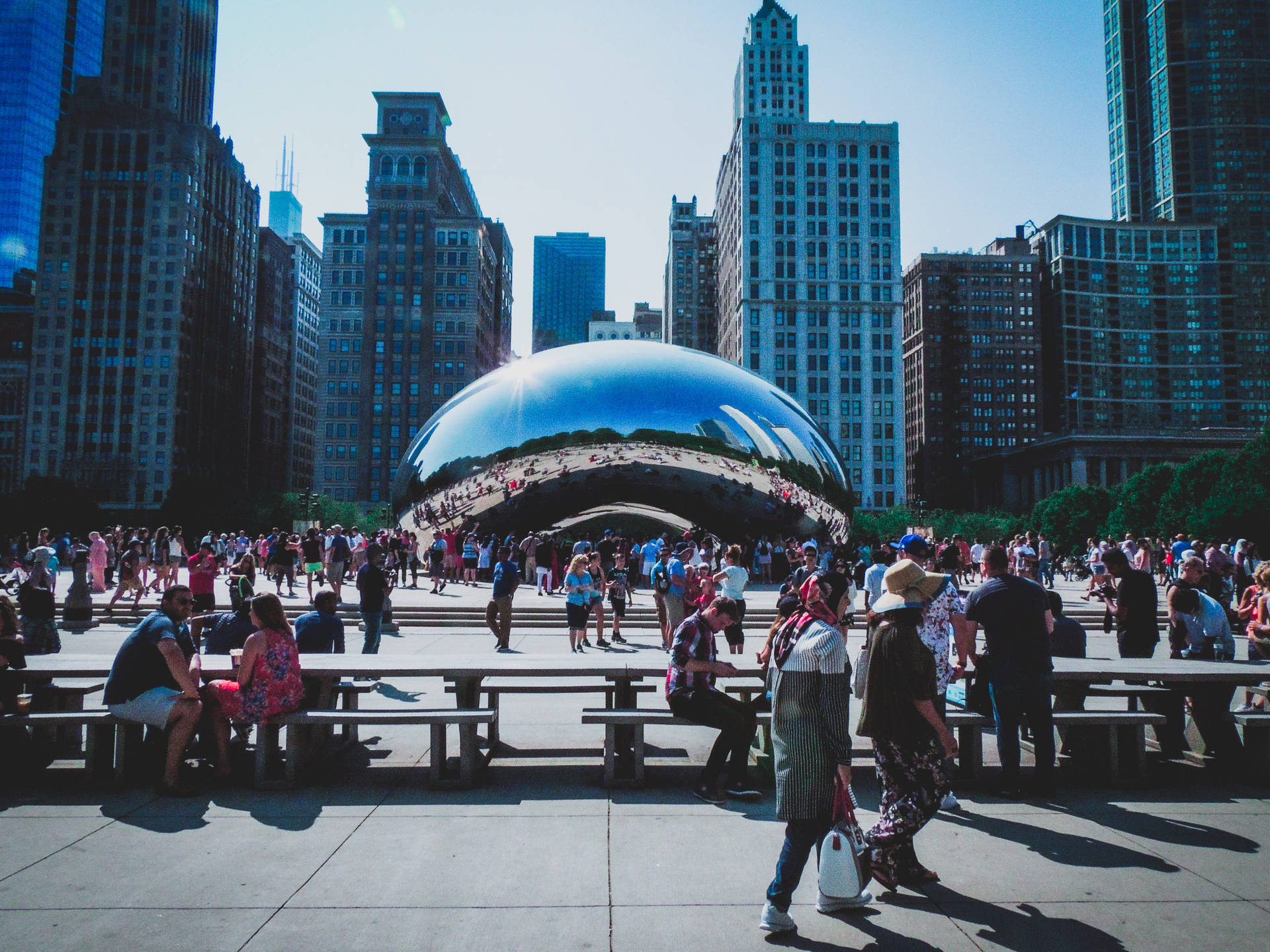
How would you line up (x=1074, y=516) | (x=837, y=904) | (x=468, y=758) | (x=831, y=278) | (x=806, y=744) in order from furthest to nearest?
(x=831, y=278) < (x=1074, y=516) < (x=468, y=758) < (x=837, y=904) < (x=806, y=744)

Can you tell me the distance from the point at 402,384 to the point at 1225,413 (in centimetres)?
12737

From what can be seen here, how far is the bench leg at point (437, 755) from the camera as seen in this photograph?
18.1ft

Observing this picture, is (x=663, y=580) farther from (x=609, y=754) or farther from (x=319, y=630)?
(x=609, y=754)

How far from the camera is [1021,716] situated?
5305 millimetres

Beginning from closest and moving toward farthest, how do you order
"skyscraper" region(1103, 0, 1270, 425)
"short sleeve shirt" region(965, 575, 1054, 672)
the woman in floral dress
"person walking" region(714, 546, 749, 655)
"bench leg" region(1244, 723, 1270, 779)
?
"short sleeve shirt" region(965, 575, 1054, 672) → the woman in floral dress → "bench leg" region(1244, 723, 1270, 779) → "person walking" region(714, 546, 749, 655) → "skyscraper" region(1103, 0, 1270, 425)

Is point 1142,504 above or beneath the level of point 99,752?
above

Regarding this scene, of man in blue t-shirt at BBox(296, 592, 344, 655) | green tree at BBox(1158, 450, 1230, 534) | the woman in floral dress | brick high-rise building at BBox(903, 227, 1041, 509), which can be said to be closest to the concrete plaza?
the woman in floral dress

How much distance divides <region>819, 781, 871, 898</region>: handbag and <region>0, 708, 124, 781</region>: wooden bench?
4596 millimetres

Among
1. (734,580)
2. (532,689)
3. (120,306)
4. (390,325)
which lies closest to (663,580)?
(734,580)

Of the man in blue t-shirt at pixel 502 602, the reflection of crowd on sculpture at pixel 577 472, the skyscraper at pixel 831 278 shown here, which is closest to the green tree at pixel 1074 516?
the skyscraper at pixel 831 278

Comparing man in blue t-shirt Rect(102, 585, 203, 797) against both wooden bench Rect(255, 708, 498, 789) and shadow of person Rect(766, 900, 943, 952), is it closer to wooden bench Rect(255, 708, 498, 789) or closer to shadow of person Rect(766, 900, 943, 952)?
wooden bench Rect(255, 708, 498, 789)

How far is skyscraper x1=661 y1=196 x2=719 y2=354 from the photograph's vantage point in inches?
Answer: 5217

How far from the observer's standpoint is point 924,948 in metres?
3.39

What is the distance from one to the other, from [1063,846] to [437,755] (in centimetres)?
382
